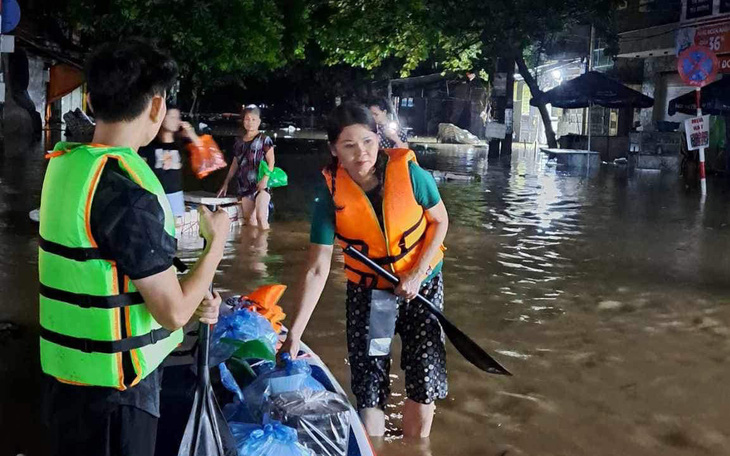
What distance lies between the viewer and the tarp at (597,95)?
2436cm

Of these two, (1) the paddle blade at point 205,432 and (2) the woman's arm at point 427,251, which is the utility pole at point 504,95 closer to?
(2) the woman's arm at point 427,251

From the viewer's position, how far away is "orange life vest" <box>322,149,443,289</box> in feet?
12.4

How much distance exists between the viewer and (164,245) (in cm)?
221

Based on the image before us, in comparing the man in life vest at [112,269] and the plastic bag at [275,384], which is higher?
the man in life vest at [112,269]

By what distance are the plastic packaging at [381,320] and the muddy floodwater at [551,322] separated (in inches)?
28.0

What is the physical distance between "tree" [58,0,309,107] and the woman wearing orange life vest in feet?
41.5

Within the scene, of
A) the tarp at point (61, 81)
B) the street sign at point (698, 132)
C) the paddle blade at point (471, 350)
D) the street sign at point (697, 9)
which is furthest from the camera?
the tarp at point (61, 81)

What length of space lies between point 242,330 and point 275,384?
2.02ft

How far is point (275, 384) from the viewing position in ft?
10.5

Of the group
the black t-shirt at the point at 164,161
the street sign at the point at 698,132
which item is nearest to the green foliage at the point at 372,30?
the street sign at the point at 698,132

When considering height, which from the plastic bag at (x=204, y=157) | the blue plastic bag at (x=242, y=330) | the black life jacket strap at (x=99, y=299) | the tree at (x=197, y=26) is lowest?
the blue plastic bag at (x=242, y=330)

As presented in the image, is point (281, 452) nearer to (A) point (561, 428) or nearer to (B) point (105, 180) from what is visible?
(B) point (105, 180)

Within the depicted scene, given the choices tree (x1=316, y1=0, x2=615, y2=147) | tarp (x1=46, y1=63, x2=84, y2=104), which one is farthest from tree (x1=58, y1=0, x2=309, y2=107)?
tarp (x1=46, y1=63, x2=84, y2=104)

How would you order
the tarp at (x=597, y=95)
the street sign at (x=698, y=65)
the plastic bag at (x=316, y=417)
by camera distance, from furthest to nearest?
the tarp at (x=597, y=95)
the street sign at (x=698, y=65)
the plastic bag at (x=316, y=417)
